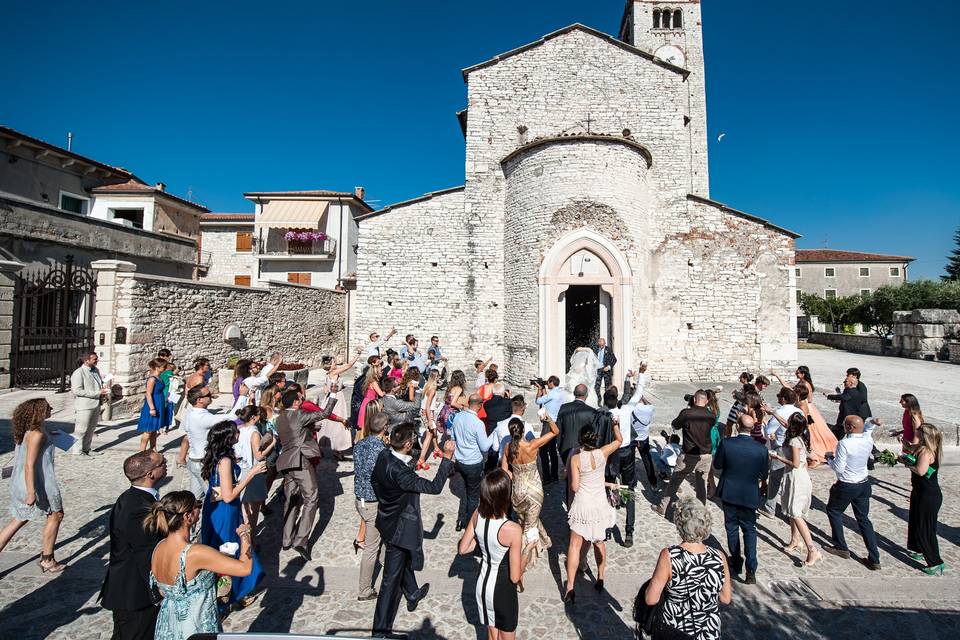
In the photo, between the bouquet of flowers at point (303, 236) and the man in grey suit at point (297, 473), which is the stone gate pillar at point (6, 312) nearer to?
the man in grey suit at point (297, 473)

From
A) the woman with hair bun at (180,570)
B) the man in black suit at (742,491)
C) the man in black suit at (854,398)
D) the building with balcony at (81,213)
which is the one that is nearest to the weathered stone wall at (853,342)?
the man in black suit at (854,398)

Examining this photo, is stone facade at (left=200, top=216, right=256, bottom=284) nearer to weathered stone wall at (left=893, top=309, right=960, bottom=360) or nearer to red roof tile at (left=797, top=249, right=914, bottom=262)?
weathered stone wall at (left=893, top=309, right=960, bottom=360)

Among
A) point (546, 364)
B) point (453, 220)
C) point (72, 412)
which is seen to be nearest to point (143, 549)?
point (72, 412)

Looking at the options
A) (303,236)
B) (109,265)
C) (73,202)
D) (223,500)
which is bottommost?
(223,500)

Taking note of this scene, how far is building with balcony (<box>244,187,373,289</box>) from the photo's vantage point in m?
23.0

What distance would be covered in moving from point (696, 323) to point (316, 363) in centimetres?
1492

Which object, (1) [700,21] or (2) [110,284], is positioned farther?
(1) [700,21]

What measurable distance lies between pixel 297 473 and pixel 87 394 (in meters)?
5.01

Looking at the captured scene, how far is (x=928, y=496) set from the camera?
4.30 m

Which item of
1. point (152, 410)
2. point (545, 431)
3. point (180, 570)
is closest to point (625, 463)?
point (545, 431)

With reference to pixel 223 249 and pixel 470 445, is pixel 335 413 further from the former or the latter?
pixel 223 249

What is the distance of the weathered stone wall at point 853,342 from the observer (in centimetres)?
2754

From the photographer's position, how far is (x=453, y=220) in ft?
51.6

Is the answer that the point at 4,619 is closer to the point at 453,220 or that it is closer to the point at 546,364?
the point at 546,364
